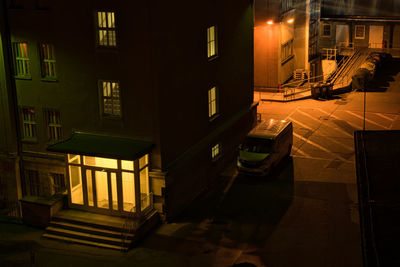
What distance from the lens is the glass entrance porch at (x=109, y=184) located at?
26000 mm

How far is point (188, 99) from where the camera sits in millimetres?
28547

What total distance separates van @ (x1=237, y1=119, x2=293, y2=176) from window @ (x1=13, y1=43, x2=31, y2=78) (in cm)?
1170

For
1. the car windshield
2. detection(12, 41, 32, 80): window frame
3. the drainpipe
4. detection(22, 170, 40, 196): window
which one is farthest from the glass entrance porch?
the car windshield

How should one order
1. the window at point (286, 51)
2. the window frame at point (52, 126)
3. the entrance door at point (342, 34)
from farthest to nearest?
the entrance door at point (342, 34), the window at point (286, 51), the window frame at point (52, 126)

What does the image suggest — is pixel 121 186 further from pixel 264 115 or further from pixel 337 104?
pixel 337 104

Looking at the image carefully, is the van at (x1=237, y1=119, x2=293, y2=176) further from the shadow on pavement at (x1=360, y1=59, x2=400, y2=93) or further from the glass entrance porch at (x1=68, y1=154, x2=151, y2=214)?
the shadow on pavement at (x1=360, y1=59, x2=400, y2=93)

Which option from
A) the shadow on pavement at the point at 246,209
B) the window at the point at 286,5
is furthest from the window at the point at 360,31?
the shadow on pavement at the point at 246,209

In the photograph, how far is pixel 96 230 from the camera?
25875 millimetres

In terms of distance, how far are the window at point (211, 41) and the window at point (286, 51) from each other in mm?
18416

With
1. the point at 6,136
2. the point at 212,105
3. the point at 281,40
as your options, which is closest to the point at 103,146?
the point at 6,136

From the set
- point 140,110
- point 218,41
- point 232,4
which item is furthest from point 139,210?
point 232,4

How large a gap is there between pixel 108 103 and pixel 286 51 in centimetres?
2646

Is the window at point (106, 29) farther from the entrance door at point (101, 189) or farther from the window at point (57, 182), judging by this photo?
the window at point (57, 182)

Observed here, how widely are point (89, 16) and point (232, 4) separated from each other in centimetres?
999
